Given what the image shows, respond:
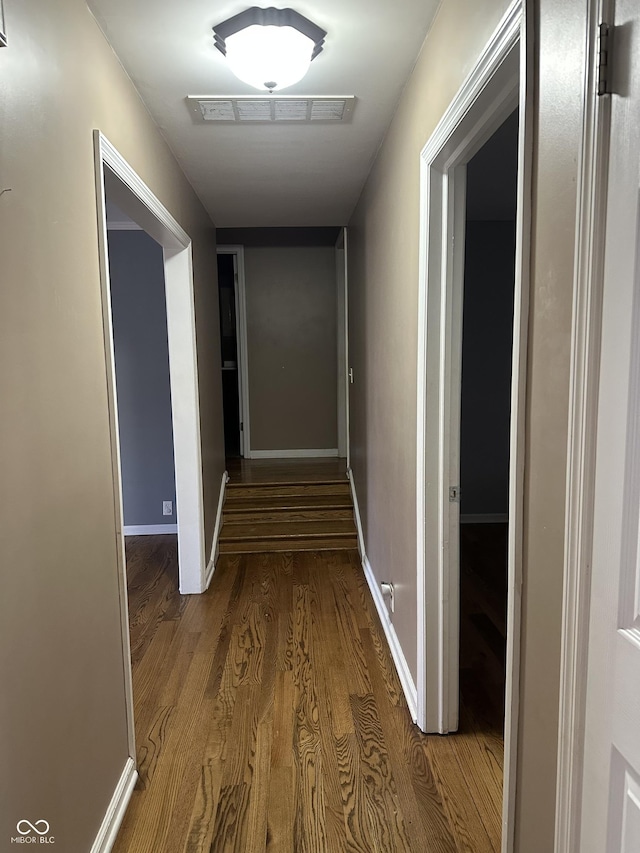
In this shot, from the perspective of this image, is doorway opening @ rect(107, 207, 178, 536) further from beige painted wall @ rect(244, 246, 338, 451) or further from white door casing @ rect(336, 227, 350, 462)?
white door casing @ rect(336, 227, 350, 462)

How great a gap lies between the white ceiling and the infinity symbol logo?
2.02 m

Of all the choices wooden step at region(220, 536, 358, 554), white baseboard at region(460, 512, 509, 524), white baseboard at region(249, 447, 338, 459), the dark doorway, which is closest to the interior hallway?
wooden step at region(220, 536, 358, 554)

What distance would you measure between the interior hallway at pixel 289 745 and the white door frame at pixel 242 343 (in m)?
2.61

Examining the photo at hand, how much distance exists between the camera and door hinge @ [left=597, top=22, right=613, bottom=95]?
83 cm

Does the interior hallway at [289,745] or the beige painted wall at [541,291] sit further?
the interior hallway at [289,745]

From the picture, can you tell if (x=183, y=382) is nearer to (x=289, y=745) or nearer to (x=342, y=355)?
(x=289, y=745)

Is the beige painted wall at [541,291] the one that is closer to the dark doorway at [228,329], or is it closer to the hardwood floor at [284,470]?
the hardwood floor at [284,470]

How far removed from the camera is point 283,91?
208 cm

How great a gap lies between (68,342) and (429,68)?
1.38 meters

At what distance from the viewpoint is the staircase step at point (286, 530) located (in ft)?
13.6

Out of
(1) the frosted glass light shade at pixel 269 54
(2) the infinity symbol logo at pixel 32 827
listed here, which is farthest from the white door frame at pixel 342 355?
(2) the infinity symbol logo at pixel 32 827

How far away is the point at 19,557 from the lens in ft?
3.65

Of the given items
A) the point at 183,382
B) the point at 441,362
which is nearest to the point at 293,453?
the point at 183,382

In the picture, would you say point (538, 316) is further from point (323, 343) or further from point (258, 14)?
point (323, 343)
